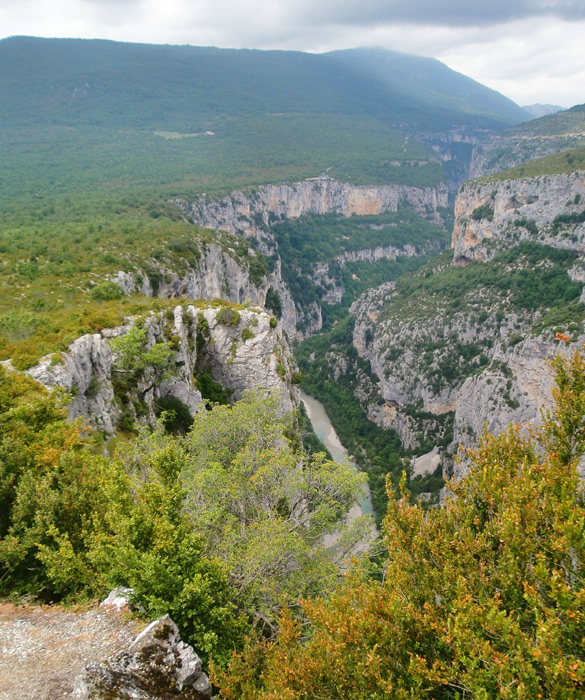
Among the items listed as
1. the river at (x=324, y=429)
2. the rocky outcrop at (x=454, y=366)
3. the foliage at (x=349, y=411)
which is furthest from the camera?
the river at (x=324, y=429)

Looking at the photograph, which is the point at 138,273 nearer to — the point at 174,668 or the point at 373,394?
the point at 174,668

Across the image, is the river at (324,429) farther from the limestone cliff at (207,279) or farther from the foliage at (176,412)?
the foliage at (176,412)

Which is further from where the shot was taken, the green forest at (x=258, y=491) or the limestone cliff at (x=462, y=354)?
the limestone cliff at (x=462, y=354)

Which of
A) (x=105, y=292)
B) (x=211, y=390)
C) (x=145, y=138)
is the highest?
(x=145, y=138)

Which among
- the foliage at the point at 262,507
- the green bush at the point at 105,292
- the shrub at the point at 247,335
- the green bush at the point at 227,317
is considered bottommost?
the foliage at the point at 262,507

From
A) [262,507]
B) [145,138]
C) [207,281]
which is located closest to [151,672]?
[262,507]

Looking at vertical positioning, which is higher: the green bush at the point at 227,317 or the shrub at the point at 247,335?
the green bush at the point at 227,317

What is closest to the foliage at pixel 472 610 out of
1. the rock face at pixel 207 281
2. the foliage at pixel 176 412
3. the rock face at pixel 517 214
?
the foliage at pixel 176 412

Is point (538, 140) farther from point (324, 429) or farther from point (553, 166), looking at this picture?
point (324, 429)
